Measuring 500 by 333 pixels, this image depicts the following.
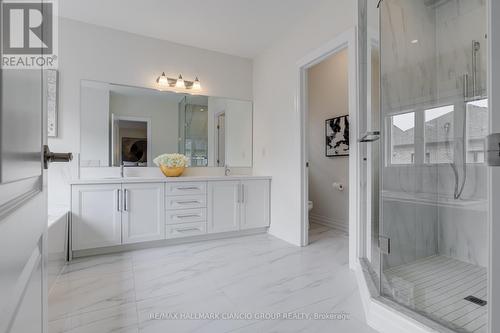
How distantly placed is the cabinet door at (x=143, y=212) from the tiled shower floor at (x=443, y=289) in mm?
2224

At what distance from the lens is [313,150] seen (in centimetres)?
411

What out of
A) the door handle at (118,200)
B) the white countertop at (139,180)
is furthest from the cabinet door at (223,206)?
the door handle at (118,200)

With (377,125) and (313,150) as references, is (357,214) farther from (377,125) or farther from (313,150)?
(313,150)

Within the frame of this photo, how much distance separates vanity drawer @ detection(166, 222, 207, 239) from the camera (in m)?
2.79

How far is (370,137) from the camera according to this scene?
6.66ft

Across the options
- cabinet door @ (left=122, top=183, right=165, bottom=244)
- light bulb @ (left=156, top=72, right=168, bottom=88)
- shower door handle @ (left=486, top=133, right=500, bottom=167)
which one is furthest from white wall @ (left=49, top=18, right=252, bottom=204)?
shower door handle @ (left=486, top=133, right=500, bottom=167)

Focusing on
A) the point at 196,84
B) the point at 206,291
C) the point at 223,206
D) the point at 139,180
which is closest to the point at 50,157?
the point at 206,291

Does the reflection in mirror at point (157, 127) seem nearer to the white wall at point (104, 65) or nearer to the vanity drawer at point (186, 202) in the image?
the white wall at point (104, 65)

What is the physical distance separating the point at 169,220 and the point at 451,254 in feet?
8.94

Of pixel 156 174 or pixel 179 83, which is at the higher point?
pixel 179 83

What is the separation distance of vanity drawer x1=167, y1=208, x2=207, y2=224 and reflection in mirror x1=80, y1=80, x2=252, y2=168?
73 centimetres

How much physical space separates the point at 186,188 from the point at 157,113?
1.09 m

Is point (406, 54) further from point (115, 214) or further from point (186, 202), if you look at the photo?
point (115, 214)

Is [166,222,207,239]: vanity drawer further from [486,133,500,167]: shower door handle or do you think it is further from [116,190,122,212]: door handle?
[486,133,500,167]: shower door handle
